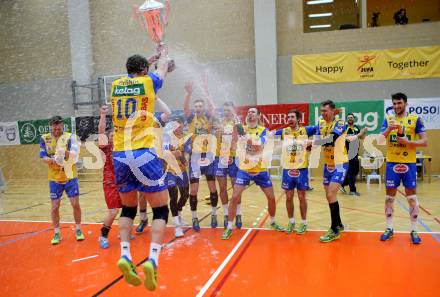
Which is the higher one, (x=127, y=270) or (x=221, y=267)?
(x=127, y=270)

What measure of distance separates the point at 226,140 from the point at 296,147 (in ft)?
4.61

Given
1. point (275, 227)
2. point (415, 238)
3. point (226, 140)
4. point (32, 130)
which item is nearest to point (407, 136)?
point (415, 238)

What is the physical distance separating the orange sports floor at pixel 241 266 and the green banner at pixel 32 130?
12534mm

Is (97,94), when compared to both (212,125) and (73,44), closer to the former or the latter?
(73,44)

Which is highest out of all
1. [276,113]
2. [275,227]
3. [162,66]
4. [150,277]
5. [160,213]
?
[162,66]

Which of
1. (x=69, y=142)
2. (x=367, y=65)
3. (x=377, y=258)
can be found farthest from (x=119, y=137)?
(x=367, y=65)

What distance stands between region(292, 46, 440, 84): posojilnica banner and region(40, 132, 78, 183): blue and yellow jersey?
1143 centimetres

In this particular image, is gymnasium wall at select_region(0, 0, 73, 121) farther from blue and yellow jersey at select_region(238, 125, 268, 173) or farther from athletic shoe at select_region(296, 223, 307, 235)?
athletic shoe at select_region(296, 223, 307, 235)

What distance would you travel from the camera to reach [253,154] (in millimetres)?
6516

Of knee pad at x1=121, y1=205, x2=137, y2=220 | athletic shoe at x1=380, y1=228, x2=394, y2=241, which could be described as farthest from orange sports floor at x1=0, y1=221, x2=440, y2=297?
knee pad at x1=121, y1=205, x2=137, y2=220

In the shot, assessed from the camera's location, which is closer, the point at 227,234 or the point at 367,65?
the point at 227,234

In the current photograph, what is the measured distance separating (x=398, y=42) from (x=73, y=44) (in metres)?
15.1

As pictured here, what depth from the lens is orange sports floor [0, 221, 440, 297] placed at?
432cm

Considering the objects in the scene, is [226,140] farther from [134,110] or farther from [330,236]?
[134,110]
